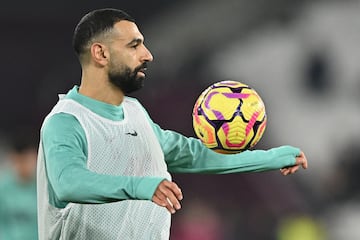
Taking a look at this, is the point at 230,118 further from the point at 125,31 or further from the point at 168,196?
the point at 168,196

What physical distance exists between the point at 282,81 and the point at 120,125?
26.3 ft

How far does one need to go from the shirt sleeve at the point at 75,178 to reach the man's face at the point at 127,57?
366 millimetres

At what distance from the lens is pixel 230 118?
454 cm

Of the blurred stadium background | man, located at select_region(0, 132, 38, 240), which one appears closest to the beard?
man, located at select_region(0, 132, 38, 240)

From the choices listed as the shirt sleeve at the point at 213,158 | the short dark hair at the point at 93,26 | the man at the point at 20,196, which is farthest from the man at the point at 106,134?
the man at the point at 20,196

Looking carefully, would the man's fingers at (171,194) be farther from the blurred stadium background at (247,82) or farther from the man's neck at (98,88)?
the blurred stadium background at (247,82)

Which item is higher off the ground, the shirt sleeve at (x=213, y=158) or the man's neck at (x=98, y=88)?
the man's neck at (x=98, y=88)

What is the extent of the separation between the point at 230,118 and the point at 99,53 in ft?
2.12

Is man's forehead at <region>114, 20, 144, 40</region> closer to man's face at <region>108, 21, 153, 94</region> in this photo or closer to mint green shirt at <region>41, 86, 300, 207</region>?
man's face at <region>108, 21, 153, 94</region>

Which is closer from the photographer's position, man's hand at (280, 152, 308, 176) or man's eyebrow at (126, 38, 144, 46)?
man's eyebrow at (126, 38, 144, 46)

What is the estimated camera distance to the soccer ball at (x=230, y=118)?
14.9 feet

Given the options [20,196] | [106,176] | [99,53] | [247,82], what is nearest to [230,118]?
[99,53]

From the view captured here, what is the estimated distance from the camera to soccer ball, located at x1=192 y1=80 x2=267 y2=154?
179 inches

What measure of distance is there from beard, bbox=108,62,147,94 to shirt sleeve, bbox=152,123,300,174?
35 cm
